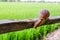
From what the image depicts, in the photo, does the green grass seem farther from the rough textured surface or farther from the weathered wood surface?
the weathered wood surface

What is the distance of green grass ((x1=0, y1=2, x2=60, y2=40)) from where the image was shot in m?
1.40

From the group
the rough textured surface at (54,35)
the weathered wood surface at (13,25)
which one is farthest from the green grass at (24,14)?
the weathered wood surface at (13,25)

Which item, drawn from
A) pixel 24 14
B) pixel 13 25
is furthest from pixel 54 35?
pixel 13 25

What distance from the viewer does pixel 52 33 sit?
1953 mm

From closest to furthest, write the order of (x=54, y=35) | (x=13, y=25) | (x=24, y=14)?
1. (x=13, y=25)
2. (x=24, y=14)
3. (x=54, y=35)

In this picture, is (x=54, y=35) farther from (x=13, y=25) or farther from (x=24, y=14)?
(x=13, y=25)

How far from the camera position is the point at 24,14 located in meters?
1.69

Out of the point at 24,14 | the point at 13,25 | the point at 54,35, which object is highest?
the point at 13,25

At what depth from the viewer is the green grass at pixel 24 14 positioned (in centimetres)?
140

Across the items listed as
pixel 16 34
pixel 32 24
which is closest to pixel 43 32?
pixel 16 34

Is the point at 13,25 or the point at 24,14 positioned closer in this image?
the point at 13,25

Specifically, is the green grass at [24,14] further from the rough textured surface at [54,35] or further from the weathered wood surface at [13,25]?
the weathered wood surface at [13,25]

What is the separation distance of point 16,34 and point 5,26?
0.51m

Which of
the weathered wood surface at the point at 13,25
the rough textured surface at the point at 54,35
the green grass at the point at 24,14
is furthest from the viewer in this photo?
the rough textured surface at the point at 54,35
